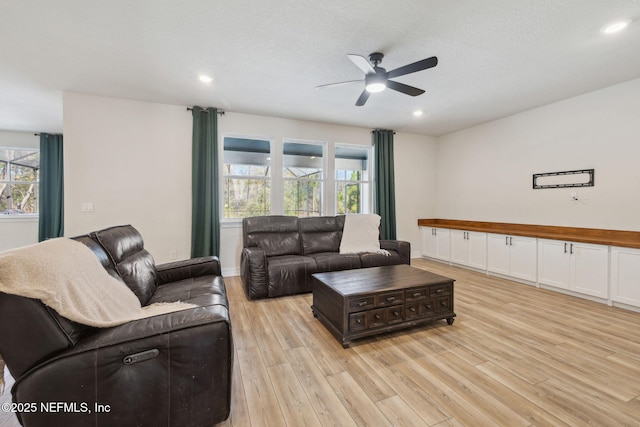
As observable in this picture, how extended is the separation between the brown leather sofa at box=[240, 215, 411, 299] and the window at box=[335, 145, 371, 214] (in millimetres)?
1012

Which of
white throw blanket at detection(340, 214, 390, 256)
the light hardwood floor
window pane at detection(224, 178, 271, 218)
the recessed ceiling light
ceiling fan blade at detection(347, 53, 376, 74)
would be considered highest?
the recessed ceiling light

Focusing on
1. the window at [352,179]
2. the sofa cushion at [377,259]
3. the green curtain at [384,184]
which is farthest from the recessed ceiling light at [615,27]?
the window at [352,179]

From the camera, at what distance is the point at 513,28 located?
228 cm

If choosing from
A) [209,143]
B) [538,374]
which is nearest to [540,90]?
[538,374]

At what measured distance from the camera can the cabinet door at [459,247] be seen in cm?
485

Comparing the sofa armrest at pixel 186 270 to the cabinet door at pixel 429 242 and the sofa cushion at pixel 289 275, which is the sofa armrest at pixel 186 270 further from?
the cabinet door at pixel 429 242

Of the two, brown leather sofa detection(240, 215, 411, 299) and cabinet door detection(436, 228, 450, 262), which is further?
cabinet door detection(436, 228, 450, 262)

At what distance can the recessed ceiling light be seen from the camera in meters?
2.20

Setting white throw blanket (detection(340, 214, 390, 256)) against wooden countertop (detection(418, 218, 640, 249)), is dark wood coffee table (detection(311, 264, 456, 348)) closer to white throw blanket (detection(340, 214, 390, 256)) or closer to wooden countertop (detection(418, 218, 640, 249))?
white throw blanket (detection(340, 214, 390, 256))

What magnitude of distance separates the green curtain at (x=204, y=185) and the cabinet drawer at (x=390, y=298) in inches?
113

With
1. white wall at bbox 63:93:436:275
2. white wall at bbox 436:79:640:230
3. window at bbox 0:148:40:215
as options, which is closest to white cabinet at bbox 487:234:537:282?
white wall at bbox 436:79:640:230

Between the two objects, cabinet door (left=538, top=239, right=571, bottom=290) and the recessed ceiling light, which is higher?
the recessed ceiling light

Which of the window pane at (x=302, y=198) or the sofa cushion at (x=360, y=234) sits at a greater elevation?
the window pane at (x=302, y=198)

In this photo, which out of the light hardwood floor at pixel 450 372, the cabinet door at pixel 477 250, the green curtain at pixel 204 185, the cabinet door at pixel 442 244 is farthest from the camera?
the cabinet door at pixel 442 244
